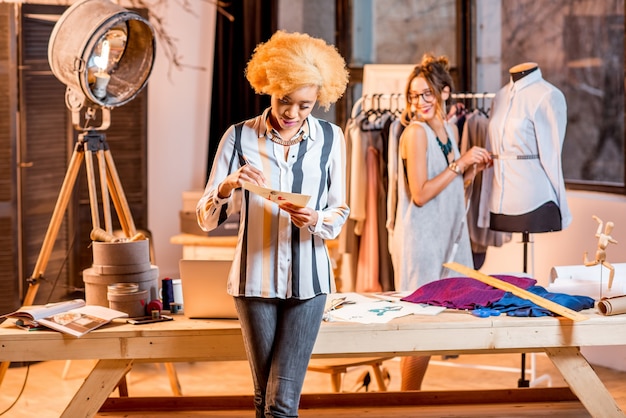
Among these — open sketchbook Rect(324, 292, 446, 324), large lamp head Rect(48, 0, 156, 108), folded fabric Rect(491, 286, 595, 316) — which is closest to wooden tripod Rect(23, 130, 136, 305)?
large lamp head Rect(48, 0, 156, 108)

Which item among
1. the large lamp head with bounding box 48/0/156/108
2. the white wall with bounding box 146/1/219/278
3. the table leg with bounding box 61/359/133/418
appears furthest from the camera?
the white wall with bounding box 146/1/219/278

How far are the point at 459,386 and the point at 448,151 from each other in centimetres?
125

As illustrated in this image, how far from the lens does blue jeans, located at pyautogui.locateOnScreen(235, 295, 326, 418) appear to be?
2674mm

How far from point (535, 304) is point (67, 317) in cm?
152

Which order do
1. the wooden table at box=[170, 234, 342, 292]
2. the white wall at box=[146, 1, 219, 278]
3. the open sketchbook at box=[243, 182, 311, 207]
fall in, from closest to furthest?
1. the open sketchbook at box=[243, 182, 311, 207]
2. the wooden table at box=[170, 234, 342, 292]
3. the white wall at box=[146, 1, 219, 278]

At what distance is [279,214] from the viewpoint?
8.94ft

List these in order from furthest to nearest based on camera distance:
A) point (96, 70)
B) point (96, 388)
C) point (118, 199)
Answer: point (118, 199) → point (96, 70) → point (96, 388)

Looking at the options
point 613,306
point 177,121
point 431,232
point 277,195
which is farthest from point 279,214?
point 177,121

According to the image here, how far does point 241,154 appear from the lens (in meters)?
2.78

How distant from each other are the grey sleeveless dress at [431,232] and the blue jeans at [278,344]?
1451 mm

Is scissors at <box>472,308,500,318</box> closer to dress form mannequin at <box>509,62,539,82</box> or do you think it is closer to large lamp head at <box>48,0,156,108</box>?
dress form mannequin at <box>509,62,539,82</box>

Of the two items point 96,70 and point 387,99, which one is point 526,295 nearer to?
point 96,70

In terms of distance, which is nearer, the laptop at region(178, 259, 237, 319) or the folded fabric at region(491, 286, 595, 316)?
the laptop at region(178, 259, 237, 319)

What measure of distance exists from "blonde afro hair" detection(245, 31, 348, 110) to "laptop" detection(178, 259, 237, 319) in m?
0.65
